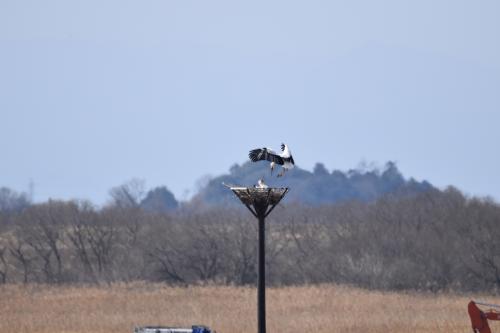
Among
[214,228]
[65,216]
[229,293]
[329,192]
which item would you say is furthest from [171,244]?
[329,192]

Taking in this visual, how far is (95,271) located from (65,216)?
10.8 m

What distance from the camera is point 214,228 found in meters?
66.4

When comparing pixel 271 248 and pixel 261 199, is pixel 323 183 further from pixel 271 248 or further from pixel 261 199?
pixel 261 199

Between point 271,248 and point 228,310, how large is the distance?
1909 centimetres

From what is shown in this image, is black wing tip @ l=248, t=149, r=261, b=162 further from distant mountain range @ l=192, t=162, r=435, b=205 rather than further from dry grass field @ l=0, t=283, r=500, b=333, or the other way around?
distant mountain range @ l=192, t=162, r=435, b=205

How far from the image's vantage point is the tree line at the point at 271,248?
56.2m

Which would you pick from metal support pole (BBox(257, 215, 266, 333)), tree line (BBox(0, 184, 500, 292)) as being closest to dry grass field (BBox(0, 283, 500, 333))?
tree line (BBox(0, 184, 500, 292))

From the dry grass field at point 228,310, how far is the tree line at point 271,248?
549 centimetres

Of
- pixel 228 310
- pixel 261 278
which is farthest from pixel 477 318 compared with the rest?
pixel 228 310

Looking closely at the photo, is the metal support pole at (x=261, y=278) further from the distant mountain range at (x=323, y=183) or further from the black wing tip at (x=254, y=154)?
the distant mountain range at (x=323, y=183)

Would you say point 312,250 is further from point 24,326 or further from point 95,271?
point 24,326

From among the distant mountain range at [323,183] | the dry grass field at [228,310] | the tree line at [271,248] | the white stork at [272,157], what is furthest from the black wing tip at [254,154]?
the distant mountain range at [323,183]

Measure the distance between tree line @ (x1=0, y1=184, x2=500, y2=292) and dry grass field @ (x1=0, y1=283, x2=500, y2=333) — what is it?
5489mm

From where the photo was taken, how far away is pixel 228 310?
144 feet
